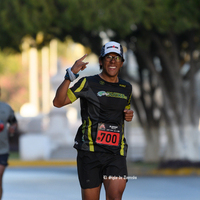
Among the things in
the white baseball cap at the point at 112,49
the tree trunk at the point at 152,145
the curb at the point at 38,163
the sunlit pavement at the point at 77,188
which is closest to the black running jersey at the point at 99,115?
the white baseball cap at the point at 112,49

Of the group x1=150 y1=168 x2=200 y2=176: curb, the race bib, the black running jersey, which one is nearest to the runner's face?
the black running jersey

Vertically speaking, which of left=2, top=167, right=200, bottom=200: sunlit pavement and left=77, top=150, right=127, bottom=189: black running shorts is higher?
left=2, top=167, right=200, bottom=200: sunlit pavement

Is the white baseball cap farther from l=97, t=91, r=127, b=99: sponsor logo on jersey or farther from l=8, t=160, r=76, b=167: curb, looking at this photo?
l=8, t=160, r=76, b=167: curb

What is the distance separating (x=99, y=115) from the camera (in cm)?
544

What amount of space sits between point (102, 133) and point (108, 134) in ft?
0.20

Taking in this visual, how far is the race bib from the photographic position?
213 inches

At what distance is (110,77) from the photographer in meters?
5.57

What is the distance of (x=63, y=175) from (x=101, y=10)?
545 centimetres

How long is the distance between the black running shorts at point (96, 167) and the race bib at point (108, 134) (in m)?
0.12

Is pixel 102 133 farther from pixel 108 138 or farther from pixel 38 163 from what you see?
pixel 38 163

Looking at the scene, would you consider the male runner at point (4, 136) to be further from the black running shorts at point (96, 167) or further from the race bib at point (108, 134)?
the race bib at point (108, 134)

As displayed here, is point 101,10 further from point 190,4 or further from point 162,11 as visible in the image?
point 190,4

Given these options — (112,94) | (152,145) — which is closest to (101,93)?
(112,94)

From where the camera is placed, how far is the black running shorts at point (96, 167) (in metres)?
5.43
